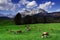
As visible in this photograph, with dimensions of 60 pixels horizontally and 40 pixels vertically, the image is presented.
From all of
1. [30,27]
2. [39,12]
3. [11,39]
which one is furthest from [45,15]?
[11,39]

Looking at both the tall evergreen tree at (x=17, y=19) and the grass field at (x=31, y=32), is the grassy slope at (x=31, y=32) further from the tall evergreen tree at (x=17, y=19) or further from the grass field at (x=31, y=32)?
the tall evergreen tree at (x=17, y=19)

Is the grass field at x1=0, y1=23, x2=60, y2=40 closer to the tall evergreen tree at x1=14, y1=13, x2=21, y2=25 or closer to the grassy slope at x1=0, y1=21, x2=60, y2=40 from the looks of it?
the grassy slope at x1=0, y1=21, x2=60, y2=40

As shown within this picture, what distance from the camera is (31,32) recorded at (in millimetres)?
4566

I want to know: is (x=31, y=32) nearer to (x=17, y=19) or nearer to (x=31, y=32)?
(x=31, y=32)

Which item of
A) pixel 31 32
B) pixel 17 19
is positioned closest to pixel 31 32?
pixel 31 32

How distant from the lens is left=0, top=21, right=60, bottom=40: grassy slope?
4229mm

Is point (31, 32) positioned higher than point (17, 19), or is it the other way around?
point (17, 19)

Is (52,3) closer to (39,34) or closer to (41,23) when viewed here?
(41,23)

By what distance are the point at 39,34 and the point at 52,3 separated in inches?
47.6

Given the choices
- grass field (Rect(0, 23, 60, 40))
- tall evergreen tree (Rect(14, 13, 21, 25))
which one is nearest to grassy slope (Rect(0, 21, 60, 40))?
grass field (Rect(0, 23, 60, 40))

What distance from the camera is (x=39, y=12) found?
4879 mm

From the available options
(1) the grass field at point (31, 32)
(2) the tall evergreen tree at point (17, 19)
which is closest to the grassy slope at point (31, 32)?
(1) the grass field at point (31, 32)

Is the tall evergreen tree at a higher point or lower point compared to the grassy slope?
higher

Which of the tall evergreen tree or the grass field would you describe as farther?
the tall evergreen tree
